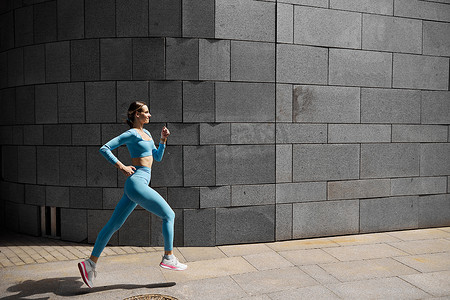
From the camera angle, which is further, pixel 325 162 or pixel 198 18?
pixel 325 162

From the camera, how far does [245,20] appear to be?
6496 mm

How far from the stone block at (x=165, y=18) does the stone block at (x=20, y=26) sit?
243cm

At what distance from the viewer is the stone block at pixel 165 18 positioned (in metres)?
6.27

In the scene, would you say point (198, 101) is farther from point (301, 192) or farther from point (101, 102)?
point (301, 192)

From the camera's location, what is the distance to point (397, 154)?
7.60 meters

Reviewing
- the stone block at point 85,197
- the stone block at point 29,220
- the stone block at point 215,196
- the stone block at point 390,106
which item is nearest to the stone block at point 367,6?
the stone block at point 390,106

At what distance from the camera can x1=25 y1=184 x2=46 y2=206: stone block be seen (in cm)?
702

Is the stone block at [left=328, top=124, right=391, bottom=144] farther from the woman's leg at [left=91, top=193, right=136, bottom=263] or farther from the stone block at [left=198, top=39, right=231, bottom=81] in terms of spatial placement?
the woman's leg at [left=91, top=193, right=136, bottom=263]

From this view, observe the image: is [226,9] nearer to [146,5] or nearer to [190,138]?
[146,5]

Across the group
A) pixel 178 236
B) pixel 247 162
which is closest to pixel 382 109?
pixel 247 162

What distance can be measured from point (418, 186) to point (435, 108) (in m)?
1.59

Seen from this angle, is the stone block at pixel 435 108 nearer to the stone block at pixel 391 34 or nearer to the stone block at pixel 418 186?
the stone block at pixel 391 34

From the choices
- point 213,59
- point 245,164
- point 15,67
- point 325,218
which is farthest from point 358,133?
point 15,67

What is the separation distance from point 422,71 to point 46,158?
725cm
